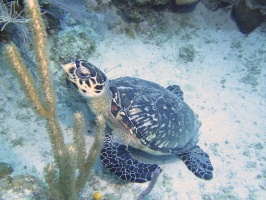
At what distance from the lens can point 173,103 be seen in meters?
3.44

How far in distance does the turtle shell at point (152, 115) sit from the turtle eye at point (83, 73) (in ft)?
1.43

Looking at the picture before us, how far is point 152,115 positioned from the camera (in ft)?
10.4

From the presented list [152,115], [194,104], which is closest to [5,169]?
[152,115]

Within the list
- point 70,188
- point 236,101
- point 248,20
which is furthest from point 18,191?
point 248,20

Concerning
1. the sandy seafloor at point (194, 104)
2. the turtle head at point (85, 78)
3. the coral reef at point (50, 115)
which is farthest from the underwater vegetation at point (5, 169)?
the turtle head at point (85, 78)

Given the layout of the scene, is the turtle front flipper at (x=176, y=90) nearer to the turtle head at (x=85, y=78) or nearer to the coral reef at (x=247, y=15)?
the turtle head at (x=85, y=78)

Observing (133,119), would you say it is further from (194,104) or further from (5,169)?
(194,104)

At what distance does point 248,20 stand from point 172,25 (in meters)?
1.74

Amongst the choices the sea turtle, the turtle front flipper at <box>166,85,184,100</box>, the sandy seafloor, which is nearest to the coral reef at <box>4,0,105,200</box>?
the sandy seafloor

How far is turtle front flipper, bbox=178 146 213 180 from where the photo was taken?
3412mm

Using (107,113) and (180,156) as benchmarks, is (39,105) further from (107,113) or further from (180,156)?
(180,156)

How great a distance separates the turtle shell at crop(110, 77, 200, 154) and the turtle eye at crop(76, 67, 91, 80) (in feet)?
1.43

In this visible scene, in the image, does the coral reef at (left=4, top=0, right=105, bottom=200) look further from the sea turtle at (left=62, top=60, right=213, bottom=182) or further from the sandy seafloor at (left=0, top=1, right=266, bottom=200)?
the sea turtle at (left=62, top=60, right=213, bottom=182)

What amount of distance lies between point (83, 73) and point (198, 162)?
2121 millimetres
